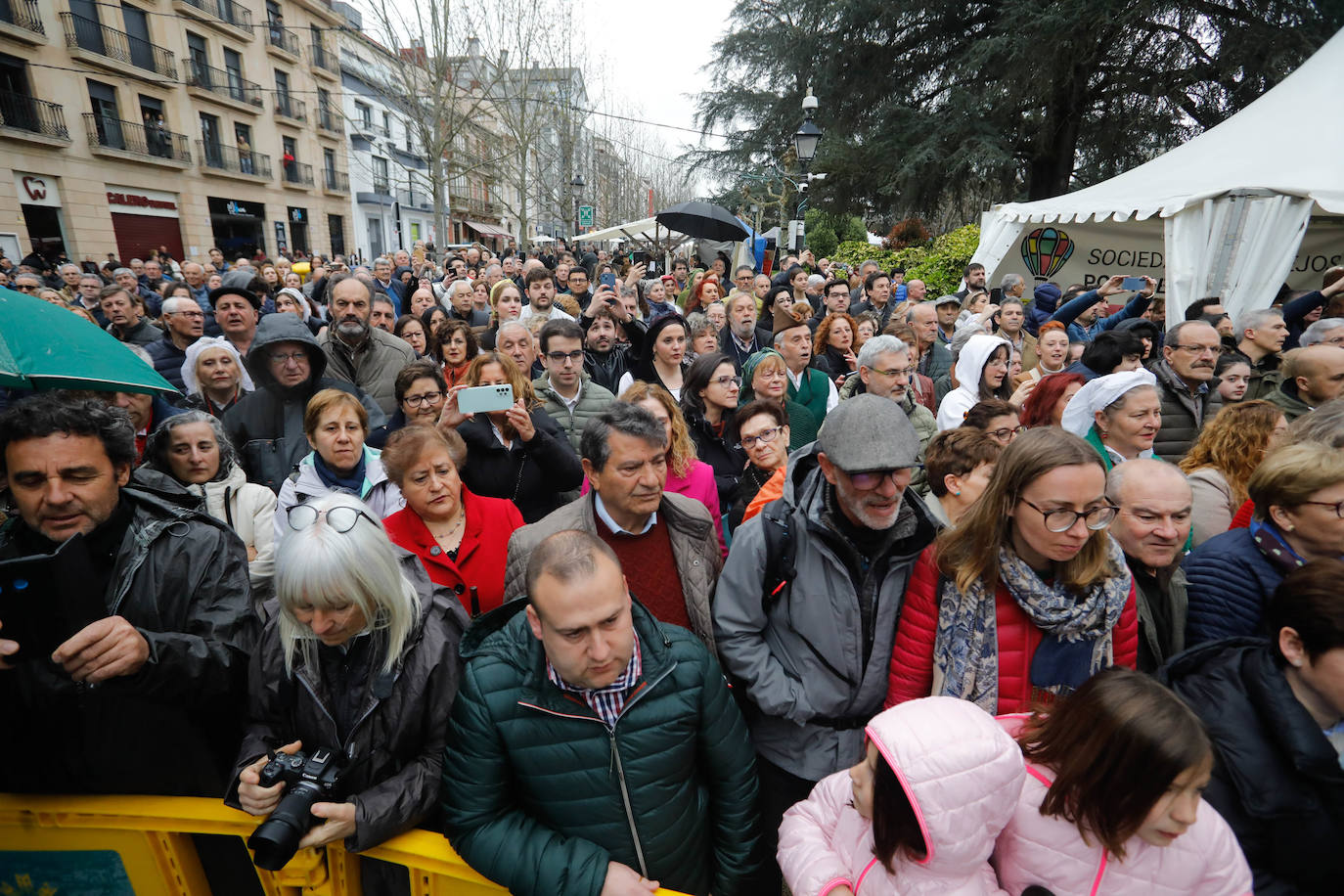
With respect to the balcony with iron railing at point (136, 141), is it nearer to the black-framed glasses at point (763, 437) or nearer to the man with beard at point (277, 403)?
the man with beard at point (277, 403)

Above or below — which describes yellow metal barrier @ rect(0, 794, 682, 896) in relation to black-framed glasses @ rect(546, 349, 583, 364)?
below

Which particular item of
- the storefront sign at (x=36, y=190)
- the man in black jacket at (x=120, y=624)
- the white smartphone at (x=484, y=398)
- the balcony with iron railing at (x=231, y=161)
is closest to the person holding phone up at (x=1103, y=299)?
the white smartphone at (x=484, y=398)

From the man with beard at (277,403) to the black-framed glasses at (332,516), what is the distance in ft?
6.55

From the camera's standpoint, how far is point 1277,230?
8117mm

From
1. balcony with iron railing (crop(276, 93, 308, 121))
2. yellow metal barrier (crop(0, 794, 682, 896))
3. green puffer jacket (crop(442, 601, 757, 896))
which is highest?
balcony with iron railing (crop(276, 93, 308, 121))

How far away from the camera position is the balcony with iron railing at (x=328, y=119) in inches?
1305

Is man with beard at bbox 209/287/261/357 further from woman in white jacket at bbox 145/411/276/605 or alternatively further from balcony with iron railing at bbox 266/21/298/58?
balcony with iron railing at bbox 266/21/298/58

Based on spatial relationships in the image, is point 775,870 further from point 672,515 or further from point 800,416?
point 800,416

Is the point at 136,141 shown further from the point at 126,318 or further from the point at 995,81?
the point at 995,81

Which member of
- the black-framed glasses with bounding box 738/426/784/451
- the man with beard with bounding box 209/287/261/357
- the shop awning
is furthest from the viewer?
the shop awning

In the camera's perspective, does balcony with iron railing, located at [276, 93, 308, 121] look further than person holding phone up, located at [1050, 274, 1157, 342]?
Yes

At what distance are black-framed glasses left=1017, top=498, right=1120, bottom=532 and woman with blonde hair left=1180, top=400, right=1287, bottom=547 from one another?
4.84 ft

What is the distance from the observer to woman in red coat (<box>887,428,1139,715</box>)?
1775 mm

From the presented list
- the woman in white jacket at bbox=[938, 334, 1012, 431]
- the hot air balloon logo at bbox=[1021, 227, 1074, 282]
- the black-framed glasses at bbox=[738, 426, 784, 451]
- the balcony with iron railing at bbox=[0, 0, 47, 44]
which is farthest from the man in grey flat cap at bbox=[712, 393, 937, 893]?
the balcony with iron railing at bbox=[0, 0, 47, 44]
